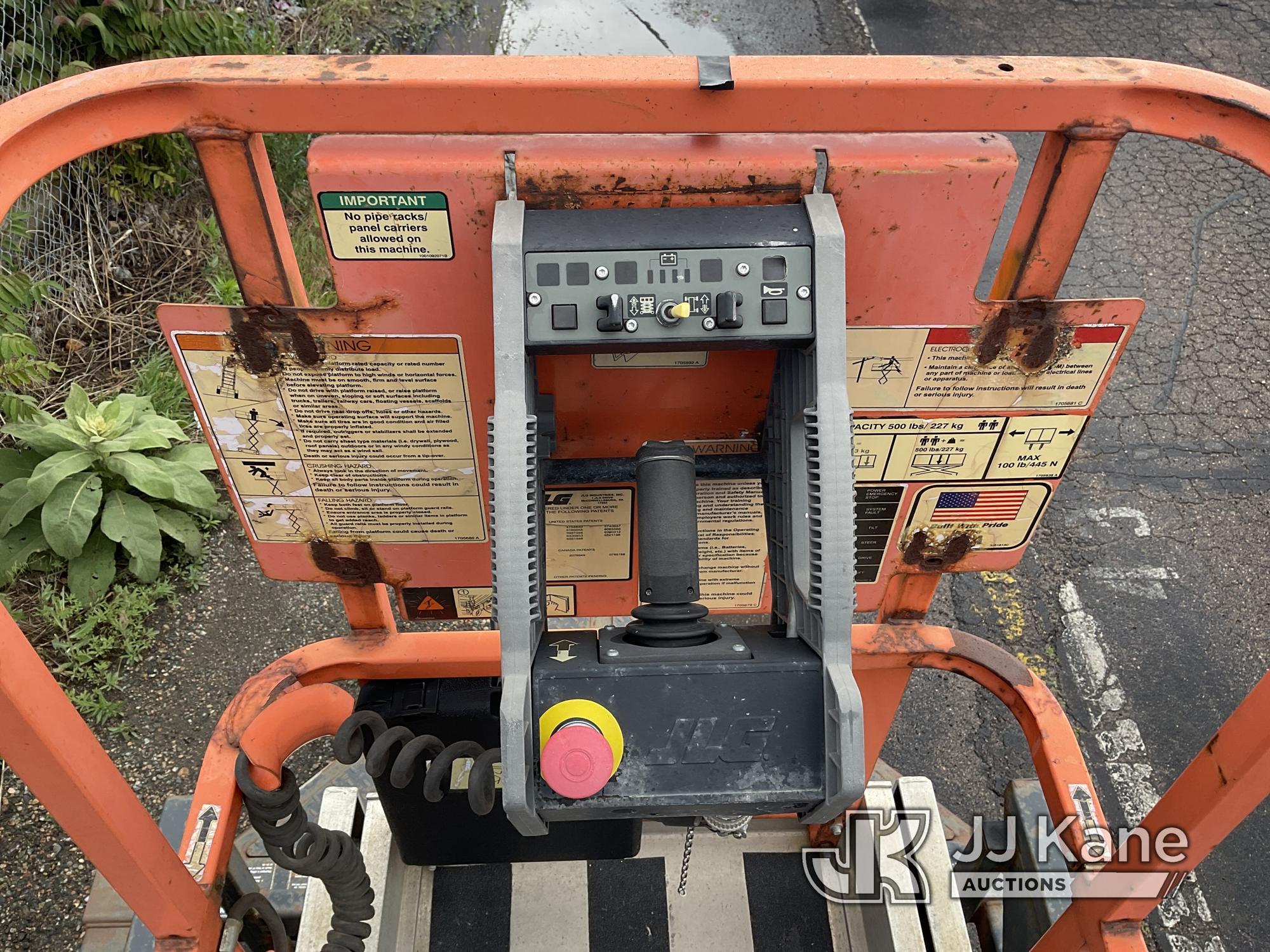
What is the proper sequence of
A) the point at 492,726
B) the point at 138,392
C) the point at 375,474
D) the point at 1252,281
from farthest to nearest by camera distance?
the point at 1252,281 < the point at 138,392 < the point at 492,726 < the point at 375,474

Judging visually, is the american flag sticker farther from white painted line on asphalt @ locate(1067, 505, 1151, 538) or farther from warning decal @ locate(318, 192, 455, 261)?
white painted line on asphalt @ locate(1067, 505, 1151, 538)

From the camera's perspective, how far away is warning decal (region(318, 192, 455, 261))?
1.16 metres

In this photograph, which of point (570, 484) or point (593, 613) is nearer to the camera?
point (570, 484)

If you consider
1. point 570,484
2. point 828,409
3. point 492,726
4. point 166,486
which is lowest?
point 166,486

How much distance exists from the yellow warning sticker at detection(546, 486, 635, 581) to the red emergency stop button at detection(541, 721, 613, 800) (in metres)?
0.56

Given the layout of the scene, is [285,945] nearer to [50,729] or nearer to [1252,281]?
[50,729]

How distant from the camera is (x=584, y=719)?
43.9 inches

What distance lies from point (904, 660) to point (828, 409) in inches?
34.0

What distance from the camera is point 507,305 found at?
110 cm

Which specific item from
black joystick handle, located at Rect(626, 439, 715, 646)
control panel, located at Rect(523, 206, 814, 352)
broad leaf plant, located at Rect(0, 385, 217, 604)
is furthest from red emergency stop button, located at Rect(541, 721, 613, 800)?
broad leaf plant, located at Rect(0, 385, 217, 604)

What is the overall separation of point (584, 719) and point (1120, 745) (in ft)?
8.00

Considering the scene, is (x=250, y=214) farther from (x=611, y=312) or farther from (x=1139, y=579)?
(x=1139, y=579)

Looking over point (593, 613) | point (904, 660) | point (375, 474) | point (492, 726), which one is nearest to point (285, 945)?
point (492, 726)

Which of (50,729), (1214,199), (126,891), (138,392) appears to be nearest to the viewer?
(50,729)
